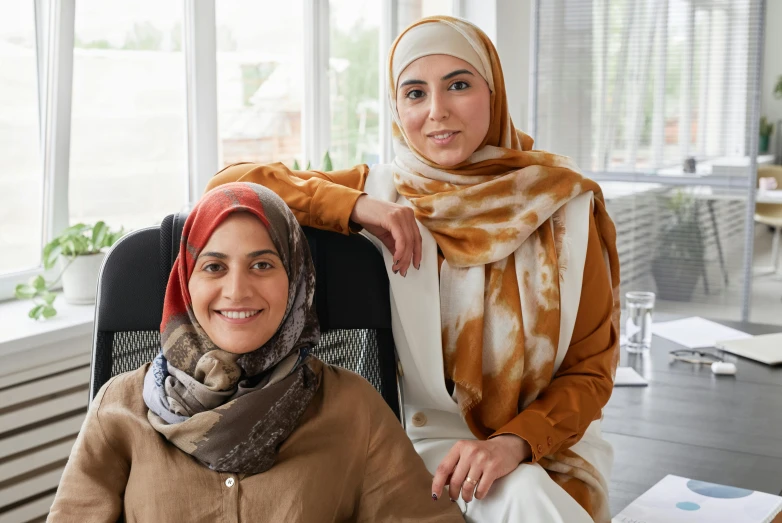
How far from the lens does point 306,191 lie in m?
1.51

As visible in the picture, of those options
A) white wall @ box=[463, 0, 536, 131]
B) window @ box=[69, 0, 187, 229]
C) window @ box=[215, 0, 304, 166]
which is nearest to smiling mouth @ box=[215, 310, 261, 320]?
window @ box=[69, 0, 187, 229]

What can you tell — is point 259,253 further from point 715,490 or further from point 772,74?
point 772,74

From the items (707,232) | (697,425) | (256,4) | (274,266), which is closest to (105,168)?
(256,4)

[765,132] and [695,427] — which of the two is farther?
[765,132]

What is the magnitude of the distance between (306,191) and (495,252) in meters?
0.35

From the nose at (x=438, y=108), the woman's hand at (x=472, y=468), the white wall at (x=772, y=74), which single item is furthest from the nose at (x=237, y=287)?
the white wall at (x=772, y=74)

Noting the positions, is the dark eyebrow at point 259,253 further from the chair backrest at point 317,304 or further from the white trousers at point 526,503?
the white trousers at point 526,503

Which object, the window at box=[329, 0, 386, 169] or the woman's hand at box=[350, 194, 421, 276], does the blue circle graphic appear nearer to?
the woman's hand at box=[350, 194, 421, 276]

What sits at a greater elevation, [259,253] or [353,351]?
[259,253]

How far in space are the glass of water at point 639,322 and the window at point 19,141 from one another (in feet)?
5.61

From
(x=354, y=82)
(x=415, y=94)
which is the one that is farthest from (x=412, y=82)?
(x=354, y=82)

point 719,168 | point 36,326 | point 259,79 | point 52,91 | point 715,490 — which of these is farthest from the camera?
point 719,168

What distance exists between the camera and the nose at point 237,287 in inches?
48.4

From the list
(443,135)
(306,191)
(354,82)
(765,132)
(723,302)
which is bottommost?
(723,302)
